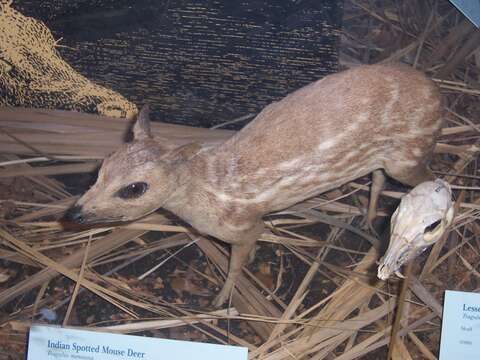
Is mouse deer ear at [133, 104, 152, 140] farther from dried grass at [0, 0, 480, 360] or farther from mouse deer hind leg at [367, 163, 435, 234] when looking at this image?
mouse deer hind leg at [367, 163, 435, 234]

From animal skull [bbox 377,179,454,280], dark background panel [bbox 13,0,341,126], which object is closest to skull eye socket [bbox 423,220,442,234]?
animal skull [bbox 377,179,454,280]

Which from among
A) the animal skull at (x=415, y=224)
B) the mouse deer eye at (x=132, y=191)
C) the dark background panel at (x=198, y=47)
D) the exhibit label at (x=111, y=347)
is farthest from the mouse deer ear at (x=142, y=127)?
the animal skull at (x=415, y=224)

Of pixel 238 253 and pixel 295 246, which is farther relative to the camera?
pixel 295 246

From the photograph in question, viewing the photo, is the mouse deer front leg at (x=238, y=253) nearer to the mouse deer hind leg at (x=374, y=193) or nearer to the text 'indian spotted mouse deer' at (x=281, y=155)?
the text 'indian spotted mouse deer' at (x=281, y=155)

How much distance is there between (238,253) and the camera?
186 centimetres

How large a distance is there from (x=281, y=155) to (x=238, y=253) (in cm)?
36

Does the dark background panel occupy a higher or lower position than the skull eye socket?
higher

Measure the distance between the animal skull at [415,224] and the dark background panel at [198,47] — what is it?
678 mm

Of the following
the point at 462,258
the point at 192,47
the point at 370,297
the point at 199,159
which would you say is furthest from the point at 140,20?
the point at 462,258

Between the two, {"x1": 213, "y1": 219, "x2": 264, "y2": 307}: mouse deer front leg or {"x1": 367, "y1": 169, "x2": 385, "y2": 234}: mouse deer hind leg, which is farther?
{"x1": 367, "y1": 169, "x2": 385, "y2": 234}: mouse deer hind leg

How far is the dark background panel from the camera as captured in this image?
1.77 meters

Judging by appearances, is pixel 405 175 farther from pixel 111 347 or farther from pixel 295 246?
pixel 111 347

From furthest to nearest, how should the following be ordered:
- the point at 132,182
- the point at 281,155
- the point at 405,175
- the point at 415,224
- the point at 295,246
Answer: the point at 295,246 → the point at 405,175 → the point at 281,155 → the point at 132,182 → the point at 415,224

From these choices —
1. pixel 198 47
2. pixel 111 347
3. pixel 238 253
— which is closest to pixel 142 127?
pixel 198 47
